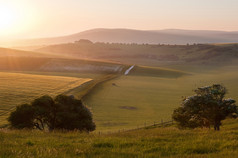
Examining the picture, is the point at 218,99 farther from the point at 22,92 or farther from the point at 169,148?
the point at 22,92

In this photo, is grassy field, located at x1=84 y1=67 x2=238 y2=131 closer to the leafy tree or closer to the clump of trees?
the clump of trees

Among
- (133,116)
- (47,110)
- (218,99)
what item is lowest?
(133,116)

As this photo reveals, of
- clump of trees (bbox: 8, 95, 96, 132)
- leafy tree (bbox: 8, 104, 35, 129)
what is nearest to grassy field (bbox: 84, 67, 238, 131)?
clump of trees (bbox: 8, 95, 96, 132)

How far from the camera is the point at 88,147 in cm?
925

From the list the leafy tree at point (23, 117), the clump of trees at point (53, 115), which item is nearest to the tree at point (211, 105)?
the clump of trees at point (53, 115)

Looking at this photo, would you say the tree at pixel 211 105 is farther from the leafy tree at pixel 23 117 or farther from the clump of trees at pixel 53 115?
the leafy tree at pixel 23 117

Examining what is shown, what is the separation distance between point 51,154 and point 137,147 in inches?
135

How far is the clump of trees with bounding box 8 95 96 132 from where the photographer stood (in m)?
25.8

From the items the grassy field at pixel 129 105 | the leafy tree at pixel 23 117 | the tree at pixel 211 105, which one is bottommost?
the grassy field at pixel 129 105

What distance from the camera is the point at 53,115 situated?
88.5 feet

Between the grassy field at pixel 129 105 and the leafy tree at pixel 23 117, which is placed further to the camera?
the grassy field at pixel 129 105

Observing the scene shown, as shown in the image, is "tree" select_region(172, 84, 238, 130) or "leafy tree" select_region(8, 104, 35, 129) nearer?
"tree" select_region(172, 84, 238, 130)

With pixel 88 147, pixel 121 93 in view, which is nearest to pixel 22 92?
pixel 121 93

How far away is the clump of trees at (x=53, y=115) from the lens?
2575cm
